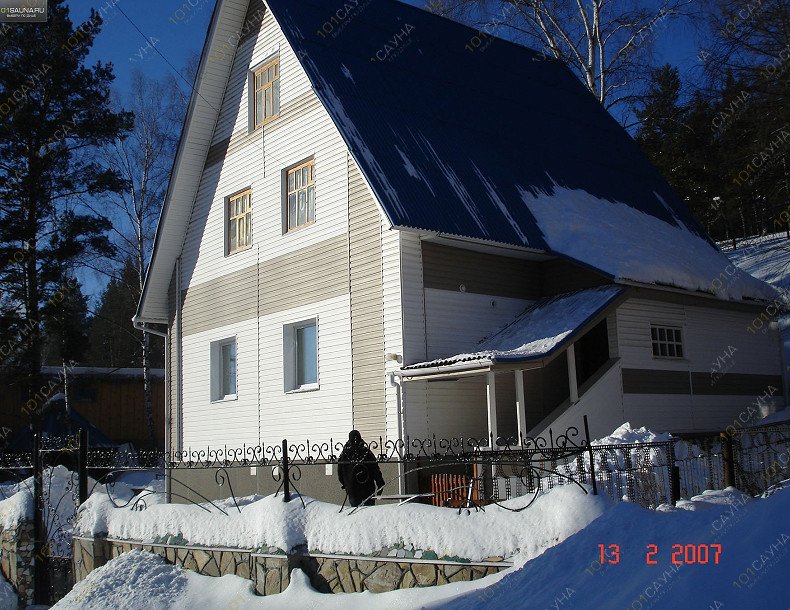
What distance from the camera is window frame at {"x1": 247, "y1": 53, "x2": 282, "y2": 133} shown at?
1625 cm

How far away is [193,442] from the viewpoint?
17531 millimetres

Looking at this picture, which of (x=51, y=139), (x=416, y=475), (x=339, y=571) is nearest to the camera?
(x=339, y=571)

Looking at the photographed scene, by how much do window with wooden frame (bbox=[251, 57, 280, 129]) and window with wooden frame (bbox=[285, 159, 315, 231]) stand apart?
1380 mm

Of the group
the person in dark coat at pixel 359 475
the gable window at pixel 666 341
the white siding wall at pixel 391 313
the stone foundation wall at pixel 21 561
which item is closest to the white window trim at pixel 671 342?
the gable window at pixel 666 341

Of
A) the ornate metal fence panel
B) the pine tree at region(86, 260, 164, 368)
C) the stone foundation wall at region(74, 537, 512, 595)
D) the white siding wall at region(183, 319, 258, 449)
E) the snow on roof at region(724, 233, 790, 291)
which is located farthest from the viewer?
the pine tree at region(86, 260, 164, 368)

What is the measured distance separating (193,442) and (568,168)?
10136mm

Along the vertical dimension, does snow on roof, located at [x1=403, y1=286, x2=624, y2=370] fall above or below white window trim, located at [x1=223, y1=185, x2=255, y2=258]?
below

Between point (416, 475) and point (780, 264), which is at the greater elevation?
point (780, 264)

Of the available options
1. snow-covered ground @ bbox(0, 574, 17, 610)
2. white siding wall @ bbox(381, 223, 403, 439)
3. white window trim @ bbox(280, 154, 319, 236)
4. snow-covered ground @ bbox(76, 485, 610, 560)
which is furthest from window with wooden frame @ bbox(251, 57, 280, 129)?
snow-covered ground @ bbox(0, 574, 17, 610)

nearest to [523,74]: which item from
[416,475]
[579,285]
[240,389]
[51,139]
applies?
[579,285]

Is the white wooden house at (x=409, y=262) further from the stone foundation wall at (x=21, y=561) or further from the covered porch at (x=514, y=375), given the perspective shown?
the stone foundation wall at (x=21, y=561)

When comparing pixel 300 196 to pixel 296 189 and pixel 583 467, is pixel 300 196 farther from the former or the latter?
pixel 583 467

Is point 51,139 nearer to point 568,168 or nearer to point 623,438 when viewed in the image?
point 568,168

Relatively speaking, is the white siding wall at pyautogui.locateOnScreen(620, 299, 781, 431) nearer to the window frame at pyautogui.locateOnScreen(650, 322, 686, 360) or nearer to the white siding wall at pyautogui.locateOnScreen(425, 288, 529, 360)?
the window frame at pyautogui.locateOnScreen(650, 322, 686, 360)
